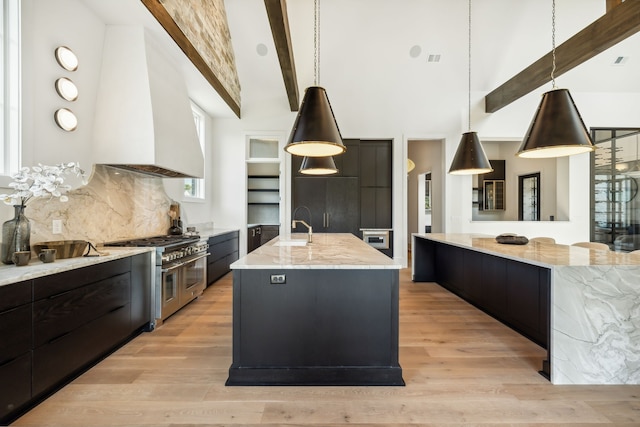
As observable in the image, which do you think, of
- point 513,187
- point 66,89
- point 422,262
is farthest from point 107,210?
point 513,187

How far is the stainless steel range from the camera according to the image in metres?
3.25

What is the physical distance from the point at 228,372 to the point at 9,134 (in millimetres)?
2388

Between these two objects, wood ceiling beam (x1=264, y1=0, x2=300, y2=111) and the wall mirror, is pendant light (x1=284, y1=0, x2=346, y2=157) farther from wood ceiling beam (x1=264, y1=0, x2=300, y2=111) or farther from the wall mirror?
the wall mirror

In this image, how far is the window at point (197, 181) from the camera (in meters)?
5.57

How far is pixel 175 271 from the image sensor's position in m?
3.54

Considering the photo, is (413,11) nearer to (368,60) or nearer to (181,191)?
(368,60)

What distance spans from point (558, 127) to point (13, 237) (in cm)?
417

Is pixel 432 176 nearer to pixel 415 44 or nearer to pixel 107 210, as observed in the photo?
pixel 415 44

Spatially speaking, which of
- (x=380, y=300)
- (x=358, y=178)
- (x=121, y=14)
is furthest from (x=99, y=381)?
(x=358, y=178)

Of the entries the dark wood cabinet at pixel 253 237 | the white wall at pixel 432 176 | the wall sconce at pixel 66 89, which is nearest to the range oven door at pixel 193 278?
the wall sconce at pixel 66 89

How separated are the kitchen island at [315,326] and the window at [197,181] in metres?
3.85

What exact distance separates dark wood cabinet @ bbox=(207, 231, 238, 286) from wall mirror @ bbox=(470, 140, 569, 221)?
18.2 feet

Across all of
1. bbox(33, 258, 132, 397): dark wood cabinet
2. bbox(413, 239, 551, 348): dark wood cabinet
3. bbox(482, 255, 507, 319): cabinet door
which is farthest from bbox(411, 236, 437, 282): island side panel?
bbox(33, 258, 132, 397): dark wood cabinet

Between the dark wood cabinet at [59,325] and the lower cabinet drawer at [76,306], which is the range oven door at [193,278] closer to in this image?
the dark wood cabinet at [59,325]
